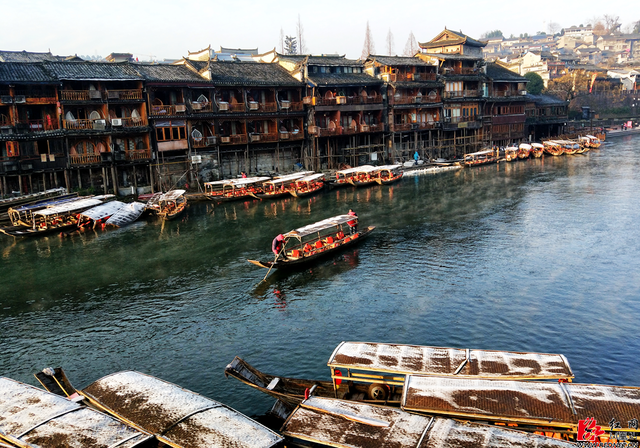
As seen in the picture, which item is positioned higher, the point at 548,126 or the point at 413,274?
the point at 548,126

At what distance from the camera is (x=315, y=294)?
28.4 m

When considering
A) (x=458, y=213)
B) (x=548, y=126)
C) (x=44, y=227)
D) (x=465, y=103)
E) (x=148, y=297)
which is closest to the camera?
(x=148, y=297)

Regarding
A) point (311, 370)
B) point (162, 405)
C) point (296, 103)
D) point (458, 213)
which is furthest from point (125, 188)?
point (162, 405)

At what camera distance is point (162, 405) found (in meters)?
14.7

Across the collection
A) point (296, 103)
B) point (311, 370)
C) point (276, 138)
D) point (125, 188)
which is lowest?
point (311, 370)

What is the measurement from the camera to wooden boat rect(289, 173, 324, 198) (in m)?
55.4

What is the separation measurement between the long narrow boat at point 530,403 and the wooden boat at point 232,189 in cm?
4151

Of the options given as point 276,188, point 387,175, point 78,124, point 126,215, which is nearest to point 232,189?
point 276,188

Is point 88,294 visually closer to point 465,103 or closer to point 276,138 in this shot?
point 276,138

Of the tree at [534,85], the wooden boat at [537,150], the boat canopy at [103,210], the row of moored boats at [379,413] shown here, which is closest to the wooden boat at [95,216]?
the boat canopy at [103,210]

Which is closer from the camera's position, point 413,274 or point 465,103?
point 413,274

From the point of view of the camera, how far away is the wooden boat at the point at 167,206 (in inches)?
1850

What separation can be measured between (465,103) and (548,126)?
26516 mm

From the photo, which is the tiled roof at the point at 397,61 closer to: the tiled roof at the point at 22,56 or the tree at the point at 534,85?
the tree at the point at 534,85
